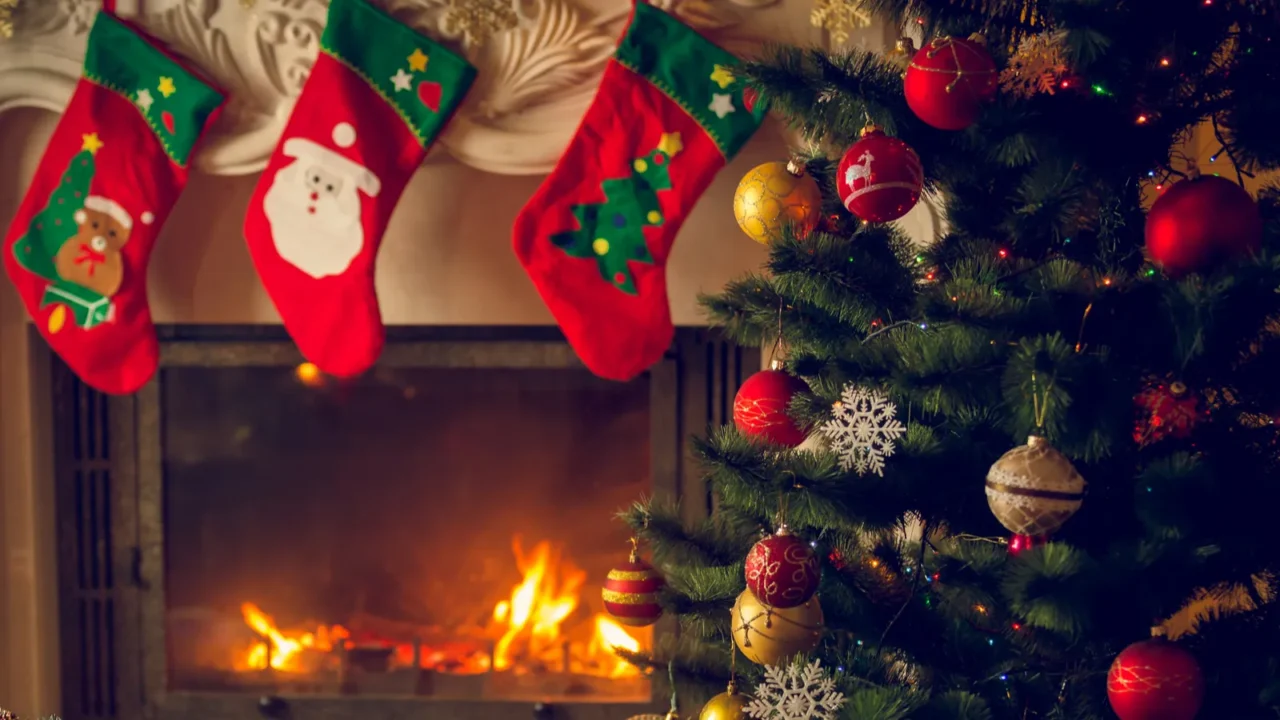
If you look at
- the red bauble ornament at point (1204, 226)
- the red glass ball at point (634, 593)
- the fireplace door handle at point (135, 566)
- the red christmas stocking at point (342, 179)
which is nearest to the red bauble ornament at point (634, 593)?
the red glass ball at point (634, 593)

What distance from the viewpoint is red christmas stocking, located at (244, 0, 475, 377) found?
5.38 feet

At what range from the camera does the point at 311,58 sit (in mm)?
1699

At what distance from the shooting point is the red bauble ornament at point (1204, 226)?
87 centimetres

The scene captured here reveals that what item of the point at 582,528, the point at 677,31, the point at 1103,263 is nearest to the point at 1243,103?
the point at 1103,263

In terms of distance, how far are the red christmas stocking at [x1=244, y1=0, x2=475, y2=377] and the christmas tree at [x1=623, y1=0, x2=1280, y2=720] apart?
76cm

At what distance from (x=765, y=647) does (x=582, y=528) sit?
100 centimetres

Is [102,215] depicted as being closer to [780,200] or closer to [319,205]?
[319,205]

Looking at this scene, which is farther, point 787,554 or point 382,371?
point 382,371

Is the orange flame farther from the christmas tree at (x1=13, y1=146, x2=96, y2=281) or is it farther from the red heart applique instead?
the red heart applique

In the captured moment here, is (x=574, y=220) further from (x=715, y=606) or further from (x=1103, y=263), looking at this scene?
(x=1103, y=263)

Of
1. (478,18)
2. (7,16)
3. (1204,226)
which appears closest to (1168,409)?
(1204,226)

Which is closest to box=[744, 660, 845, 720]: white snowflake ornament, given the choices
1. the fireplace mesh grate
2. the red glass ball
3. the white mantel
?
the red glass ball

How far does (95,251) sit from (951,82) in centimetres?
139

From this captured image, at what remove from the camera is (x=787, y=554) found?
3.11 feet
